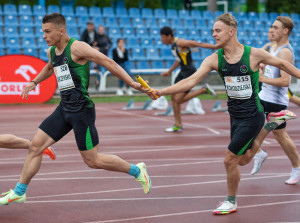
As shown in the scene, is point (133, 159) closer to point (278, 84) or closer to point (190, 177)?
point (190, 177)

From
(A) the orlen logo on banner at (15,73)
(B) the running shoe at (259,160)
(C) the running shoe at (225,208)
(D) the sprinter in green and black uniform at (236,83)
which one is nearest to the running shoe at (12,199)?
(D) the sprinter in green and black uniform at (236,83)

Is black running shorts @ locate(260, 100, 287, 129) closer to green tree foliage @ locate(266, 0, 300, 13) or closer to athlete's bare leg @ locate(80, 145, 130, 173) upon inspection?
athlete's bare leg @ locate(80, 145, 130, 173)

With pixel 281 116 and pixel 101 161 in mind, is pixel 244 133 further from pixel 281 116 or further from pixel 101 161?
pixel 101 161

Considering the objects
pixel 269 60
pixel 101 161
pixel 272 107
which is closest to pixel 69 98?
pixel 101 161

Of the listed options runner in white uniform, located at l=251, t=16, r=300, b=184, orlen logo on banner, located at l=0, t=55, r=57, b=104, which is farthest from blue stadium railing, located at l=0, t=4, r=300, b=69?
runner in white uniform, located at l=251, t=16, r=300, b=184

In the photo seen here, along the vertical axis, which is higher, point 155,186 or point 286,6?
point 286,6

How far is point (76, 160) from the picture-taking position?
27.8 feet

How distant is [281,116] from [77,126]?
2.32 meters

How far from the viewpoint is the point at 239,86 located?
5.33m

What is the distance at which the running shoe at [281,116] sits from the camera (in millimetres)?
6270

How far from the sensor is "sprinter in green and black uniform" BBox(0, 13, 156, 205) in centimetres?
545

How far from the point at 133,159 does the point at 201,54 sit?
17270mm

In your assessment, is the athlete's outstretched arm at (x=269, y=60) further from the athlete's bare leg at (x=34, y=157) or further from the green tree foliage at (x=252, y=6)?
the green tree foliage at (x=252, y=6)

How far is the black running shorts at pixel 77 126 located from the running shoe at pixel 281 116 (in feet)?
6.91
